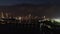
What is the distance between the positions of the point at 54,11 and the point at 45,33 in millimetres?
711

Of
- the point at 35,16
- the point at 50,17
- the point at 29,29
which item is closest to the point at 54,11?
the point at 50,17

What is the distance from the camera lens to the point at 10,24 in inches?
175

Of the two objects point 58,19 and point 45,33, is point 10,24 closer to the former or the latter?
point 45,33

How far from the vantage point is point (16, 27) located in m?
4.57

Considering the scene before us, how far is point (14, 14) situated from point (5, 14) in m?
0.27

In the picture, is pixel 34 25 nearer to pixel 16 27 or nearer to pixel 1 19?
pixel 16 27

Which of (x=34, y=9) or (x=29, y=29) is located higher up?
(x=34, y=9)

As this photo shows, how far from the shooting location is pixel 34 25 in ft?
14.8

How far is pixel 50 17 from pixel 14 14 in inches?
Answer: 42.3

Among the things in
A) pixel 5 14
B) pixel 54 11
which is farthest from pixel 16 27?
pixel 54 11

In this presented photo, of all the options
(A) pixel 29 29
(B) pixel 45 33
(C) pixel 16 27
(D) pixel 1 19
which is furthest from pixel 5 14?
(B) pixel 45 33

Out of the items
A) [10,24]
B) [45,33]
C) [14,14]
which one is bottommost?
[45,33]

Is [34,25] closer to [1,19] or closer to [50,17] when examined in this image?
[50,17]

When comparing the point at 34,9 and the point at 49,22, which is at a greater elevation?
the point at 34,9
